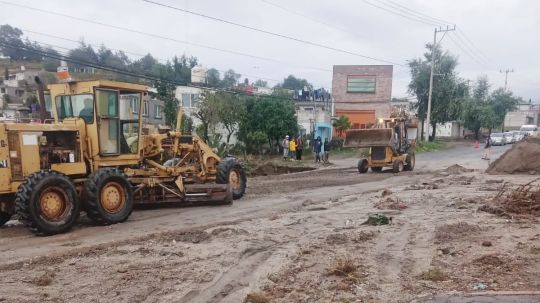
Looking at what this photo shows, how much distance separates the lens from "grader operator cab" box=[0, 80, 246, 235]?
9.34m

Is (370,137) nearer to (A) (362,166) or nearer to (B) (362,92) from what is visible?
(A) (362,166)

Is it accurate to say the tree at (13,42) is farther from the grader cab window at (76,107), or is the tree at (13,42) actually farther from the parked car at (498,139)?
the parked car at (498,139)

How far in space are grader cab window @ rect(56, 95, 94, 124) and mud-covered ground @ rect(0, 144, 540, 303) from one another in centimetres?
232

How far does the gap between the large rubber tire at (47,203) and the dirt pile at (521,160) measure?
18.4 meters

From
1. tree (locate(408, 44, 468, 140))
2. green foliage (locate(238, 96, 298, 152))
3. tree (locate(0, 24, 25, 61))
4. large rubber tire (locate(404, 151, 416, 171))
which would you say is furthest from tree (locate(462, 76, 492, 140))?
tree (locate(0, 24, 25, 61))

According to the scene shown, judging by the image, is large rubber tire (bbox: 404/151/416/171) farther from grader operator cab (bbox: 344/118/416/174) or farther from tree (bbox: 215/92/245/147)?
tree (bbox: 215/92/245/147)

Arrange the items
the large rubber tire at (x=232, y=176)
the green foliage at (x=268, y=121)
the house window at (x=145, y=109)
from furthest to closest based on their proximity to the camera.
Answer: the green foliage at (x=268, y=121)
the large rubber tire at (x=232, y=176)
the house window at (x=145, y=109)

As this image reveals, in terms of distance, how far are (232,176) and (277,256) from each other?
22.0ft

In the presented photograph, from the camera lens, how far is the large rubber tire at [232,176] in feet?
45.5

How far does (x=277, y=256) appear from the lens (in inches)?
307

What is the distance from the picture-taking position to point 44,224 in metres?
9.13

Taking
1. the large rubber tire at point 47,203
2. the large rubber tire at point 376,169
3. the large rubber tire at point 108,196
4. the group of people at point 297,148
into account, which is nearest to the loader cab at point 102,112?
the large rubber tire at point 108,196

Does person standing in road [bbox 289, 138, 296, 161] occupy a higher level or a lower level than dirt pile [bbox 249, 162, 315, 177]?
higher

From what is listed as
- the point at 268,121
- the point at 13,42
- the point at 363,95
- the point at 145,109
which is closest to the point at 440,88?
the point at 363,95
